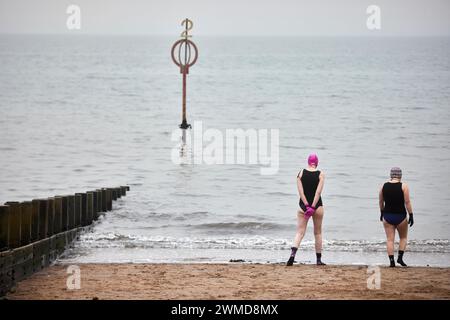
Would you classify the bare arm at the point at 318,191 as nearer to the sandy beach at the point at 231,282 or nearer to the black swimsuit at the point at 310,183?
the black swimsuit at the point at 310,183

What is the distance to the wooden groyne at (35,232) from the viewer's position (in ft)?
44.0

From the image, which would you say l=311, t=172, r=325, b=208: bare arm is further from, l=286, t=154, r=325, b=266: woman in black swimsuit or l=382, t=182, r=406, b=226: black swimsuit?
l=382, t=182, r=406, b=226: black swimsuit

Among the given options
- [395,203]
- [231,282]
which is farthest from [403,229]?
[231,282]

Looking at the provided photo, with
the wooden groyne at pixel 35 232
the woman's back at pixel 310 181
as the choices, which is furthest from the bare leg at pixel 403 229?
the wooden groyne at pixel 35 232

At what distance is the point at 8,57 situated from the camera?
15800 centimetres

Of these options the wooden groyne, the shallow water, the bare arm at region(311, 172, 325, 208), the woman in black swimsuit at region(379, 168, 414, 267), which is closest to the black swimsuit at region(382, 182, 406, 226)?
the woman in black swimsuit at region(379, 168, 414, 267)

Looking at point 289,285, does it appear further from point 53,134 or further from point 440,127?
point 440,127

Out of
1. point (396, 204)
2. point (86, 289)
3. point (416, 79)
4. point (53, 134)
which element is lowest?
point (86, 289)

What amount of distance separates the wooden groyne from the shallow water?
678 mm

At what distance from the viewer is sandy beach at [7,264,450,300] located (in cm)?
1316

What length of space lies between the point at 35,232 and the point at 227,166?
2678 cm

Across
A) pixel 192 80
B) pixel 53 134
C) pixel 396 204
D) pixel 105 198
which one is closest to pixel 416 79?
pixel 192 80

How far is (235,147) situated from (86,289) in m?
37.9

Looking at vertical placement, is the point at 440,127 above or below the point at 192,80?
below
